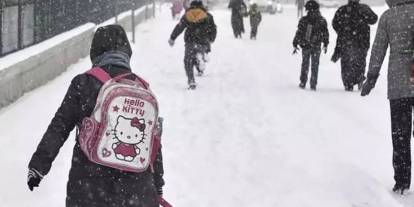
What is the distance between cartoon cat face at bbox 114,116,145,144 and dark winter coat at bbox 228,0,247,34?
2310 cm

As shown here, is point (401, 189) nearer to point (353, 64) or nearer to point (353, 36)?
point (353, 36)

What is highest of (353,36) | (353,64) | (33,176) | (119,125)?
(119,125)

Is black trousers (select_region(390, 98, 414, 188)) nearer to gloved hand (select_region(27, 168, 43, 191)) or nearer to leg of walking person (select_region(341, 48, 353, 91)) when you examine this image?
gloved hand (select_region(27, 168, 43, 191))

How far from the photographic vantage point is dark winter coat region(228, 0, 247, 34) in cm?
2645

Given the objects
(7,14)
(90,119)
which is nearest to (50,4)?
(7,14)

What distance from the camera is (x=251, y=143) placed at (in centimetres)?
877

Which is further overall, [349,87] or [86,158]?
[349,87]

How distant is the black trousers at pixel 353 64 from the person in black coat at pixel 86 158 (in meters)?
9.77

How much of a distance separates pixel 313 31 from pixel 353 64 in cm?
105

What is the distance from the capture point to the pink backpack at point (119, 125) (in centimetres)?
342

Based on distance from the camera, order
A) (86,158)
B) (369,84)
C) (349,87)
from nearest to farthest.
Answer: (86,158) < (369,84) < (349,87)

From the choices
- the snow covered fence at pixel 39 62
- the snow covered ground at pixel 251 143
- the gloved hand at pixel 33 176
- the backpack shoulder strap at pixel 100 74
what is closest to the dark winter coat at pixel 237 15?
the snow covered fence at pixel 39 62

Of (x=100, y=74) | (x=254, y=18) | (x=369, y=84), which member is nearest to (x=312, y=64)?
(x=369, y=84)

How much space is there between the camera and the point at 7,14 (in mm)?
11734
